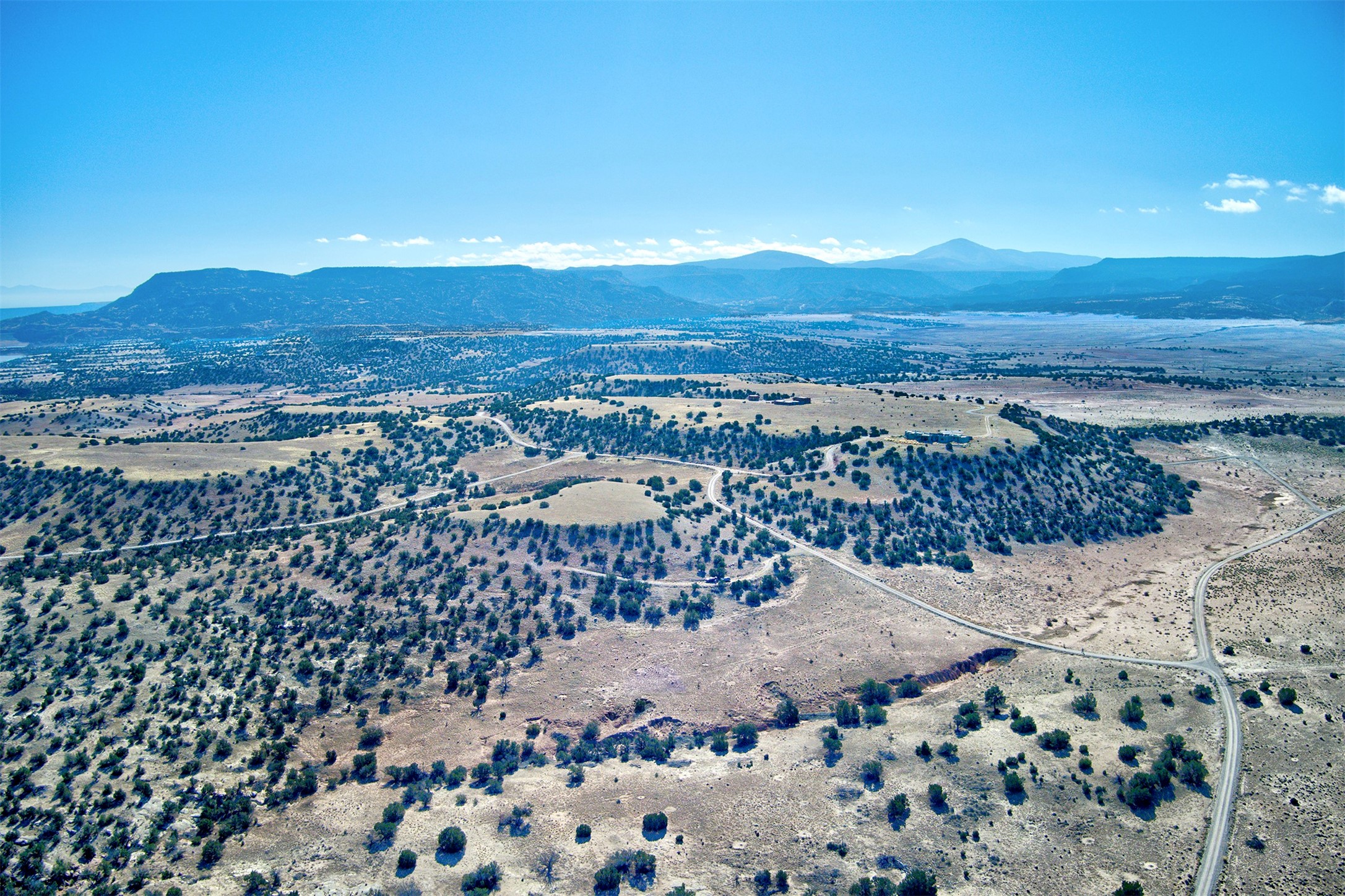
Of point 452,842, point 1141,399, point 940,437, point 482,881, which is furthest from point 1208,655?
point 1141,399

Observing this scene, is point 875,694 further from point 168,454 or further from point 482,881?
point 168,454

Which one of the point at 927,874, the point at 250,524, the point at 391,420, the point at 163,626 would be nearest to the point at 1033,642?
the point at 927,874

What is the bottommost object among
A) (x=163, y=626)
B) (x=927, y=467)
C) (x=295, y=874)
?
(x=295, y=874)

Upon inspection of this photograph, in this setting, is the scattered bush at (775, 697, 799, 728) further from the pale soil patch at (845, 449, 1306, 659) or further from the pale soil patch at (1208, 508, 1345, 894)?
the pale soil patch at (1208, 508, 1345, 894)

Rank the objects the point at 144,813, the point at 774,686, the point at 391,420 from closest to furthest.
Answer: the point at 144,813, the point at 774,686, the point at 391,420

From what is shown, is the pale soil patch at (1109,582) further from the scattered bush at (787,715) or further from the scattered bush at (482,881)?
the scattered bush at (482,881)

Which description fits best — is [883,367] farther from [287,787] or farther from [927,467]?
[287,787]
